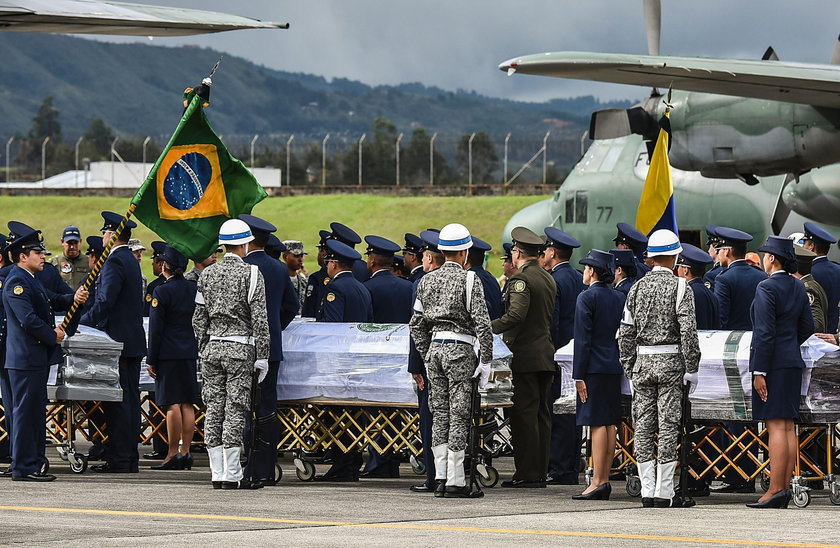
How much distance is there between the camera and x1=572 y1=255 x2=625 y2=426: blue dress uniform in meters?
10.2

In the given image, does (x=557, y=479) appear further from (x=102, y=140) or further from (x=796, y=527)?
(x=102, y=140)

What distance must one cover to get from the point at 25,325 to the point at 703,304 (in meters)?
5.30

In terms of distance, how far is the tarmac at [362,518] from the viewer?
756 cm

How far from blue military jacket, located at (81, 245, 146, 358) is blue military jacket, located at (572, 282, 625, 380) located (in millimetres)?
3919

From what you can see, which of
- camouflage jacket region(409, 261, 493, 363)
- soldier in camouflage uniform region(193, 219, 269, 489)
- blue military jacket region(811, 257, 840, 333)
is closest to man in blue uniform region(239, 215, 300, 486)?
soldier in camouflage uniform region(193, 219, 269, 489)

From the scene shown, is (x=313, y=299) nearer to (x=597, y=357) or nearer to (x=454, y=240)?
(x=454, y=240)

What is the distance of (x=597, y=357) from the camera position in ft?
33.7

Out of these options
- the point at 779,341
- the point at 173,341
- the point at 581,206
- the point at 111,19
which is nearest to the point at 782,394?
the point at 779,341

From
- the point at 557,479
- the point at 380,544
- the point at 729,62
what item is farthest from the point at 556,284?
the point at 380,544

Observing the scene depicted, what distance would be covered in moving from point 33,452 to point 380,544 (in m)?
4.36

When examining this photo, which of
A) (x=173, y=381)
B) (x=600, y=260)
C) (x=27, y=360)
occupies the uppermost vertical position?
(x=600, y=260)

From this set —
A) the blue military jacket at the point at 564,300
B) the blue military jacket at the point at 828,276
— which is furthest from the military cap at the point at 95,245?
the blue military jacket at the point at 828,276

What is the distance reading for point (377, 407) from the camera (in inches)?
426

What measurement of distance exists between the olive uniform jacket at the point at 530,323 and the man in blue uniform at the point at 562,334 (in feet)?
1.40
